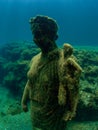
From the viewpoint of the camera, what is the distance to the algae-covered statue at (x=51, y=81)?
380 centimetres

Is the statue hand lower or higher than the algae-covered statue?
lower

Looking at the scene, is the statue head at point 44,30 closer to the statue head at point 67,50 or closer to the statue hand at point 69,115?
the statue head at point 67,50

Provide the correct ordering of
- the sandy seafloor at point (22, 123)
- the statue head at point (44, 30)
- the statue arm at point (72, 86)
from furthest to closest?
the sandy seafloor at point (22, 123) < the statue head at point (44, 30) < the statue arm at point (72, 86)

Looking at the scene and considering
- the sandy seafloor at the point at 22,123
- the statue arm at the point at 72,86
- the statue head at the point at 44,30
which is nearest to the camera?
the statue arm at the point at 72,86

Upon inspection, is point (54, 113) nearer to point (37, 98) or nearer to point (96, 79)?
point (37, 98)

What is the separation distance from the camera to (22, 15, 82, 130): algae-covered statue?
380 cm

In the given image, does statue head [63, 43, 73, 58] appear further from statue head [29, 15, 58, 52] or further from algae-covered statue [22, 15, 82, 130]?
statue head [29, 15, 58, 52]

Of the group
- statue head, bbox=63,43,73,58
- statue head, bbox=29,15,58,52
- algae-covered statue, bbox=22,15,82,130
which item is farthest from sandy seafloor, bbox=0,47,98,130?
statue head, bbox=63,43,73,58

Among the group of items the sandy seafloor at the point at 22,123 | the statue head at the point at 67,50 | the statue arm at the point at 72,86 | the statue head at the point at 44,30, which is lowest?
Answer: the sandy seafloor at the point at 22,123

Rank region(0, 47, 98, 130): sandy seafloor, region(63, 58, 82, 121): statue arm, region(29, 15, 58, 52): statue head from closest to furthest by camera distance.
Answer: region(63, 58, 82, 121): statue arm, region(29, 15, 58, 52): statue head, region(0, 47, 98, 130): sandy seafloor

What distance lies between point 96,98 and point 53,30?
203 inches

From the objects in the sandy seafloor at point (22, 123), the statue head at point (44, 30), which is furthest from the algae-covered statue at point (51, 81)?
the sandy seafloor at point (22, 123)

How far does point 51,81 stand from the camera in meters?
4.10

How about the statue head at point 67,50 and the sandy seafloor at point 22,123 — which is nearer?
the statue head at point 67,50
